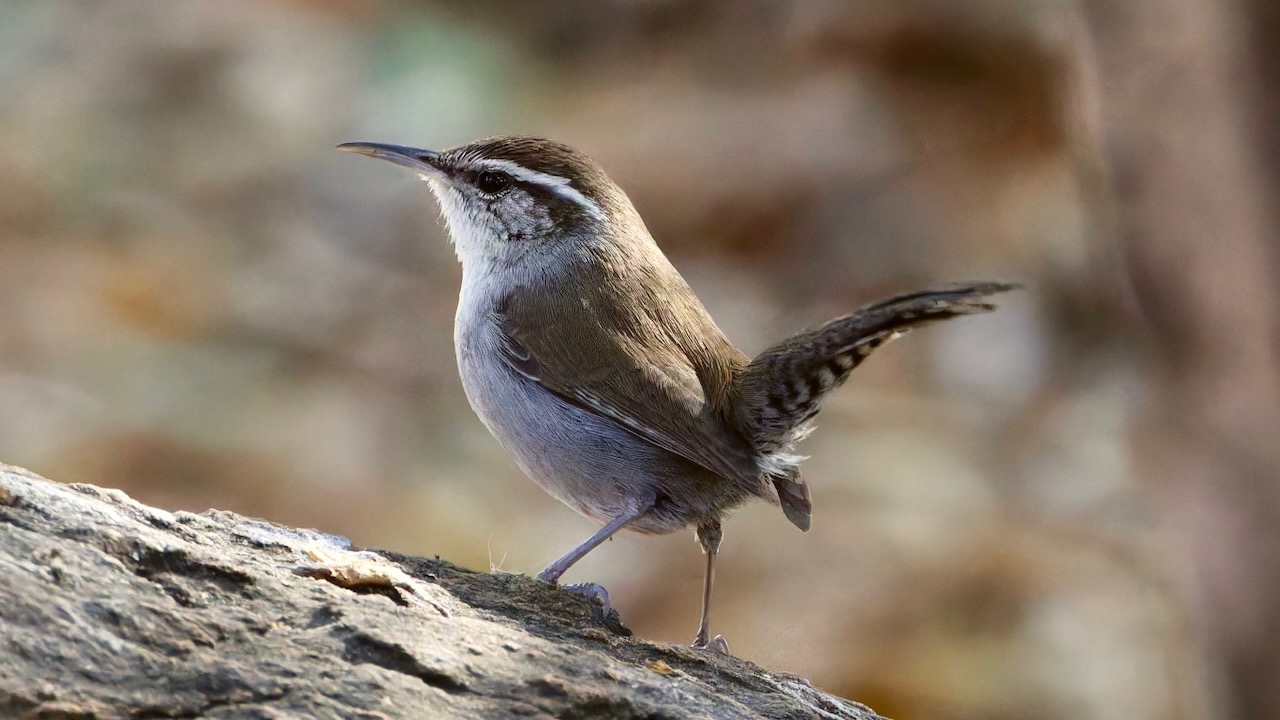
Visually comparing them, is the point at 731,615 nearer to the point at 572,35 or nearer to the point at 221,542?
the point at 221,542

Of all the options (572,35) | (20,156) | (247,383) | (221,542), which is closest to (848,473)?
(247,383)

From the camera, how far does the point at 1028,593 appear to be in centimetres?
817

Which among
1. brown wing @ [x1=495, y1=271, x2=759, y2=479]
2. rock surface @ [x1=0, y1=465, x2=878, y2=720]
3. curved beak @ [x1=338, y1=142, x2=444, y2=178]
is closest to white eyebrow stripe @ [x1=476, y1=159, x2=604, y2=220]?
curved beak @ [x1=338, y1=142, x2=444, y2=178]

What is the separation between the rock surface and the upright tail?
73 cm

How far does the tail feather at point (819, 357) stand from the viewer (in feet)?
10.9

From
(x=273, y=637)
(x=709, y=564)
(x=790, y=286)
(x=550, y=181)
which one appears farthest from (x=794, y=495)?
(x=790, y=286)

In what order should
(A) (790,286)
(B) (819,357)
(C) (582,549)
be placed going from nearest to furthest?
(B) (819,357), (C) (582,549), (A) (790,286)

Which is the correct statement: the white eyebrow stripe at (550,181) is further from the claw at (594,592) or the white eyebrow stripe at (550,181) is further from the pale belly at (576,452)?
the claw at (594,592)

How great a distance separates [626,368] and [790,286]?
6430 millimetres

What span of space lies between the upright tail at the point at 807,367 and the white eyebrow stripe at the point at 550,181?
3.50 ft

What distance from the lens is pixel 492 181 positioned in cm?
489

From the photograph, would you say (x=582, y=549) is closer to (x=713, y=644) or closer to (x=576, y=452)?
(x=576, y=452)

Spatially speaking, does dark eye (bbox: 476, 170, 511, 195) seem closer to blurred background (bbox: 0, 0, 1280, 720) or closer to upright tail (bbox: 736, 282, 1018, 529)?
upright tail (bbox: 736, 282, 1018, 529)

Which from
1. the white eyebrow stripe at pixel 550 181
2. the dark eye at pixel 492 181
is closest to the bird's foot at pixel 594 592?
the white eyebrow stripe at pixel 550 181
